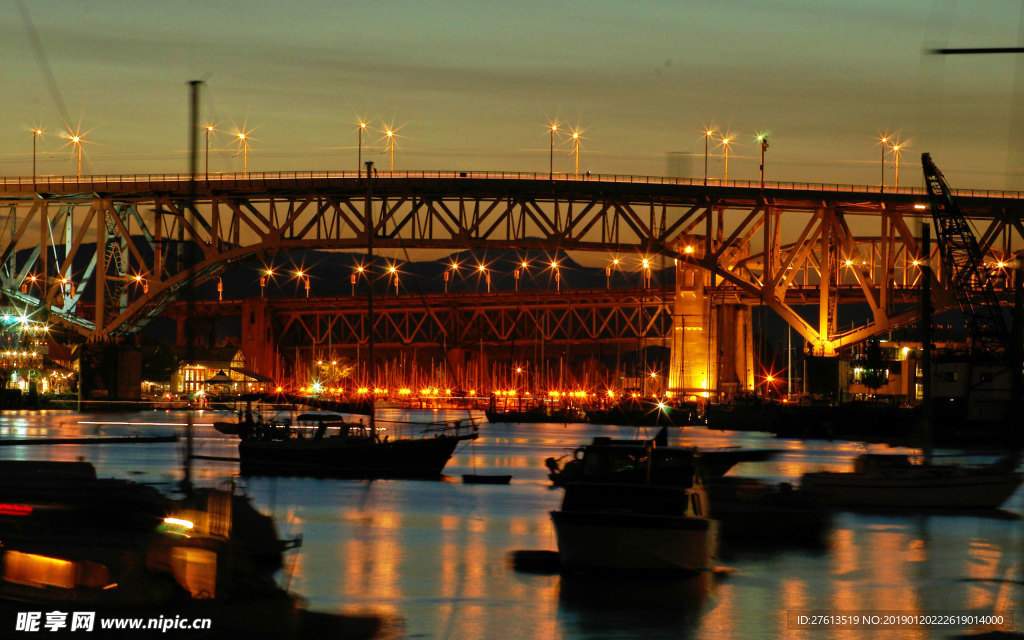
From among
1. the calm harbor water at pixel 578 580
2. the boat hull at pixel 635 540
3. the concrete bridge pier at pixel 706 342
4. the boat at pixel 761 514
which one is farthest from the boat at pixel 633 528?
the concrete bridge pier at pixel 706 342

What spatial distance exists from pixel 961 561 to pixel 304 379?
156 metres

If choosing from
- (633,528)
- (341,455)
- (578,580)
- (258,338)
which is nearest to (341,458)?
(341,455)

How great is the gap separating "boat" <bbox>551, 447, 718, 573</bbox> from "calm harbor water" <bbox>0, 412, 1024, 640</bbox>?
1.29 feet

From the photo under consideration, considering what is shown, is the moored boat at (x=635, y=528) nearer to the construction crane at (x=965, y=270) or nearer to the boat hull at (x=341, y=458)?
Result: the boat hull at (x=341, y=458)

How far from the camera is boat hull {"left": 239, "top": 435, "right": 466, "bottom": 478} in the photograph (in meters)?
55.5

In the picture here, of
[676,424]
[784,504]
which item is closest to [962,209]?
Result: [676,424]

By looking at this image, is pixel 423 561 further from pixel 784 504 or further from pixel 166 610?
pixel 166 610

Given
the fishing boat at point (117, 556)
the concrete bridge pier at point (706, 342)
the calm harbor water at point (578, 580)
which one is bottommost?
the calm harbor water at point (578, 580)

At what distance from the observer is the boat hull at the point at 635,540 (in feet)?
80.9

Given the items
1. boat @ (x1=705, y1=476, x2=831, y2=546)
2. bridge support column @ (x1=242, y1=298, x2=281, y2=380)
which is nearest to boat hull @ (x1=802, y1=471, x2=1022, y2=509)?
boat @ (x1=705, y1=476, x2=831, y2=546)

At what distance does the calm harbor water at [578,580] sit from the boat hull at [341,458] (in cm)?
408

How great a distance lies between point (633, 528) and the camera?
24.6m

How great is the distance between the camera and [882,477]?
40125 millimetres

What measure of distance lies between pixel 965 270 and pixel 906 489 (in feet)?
187
